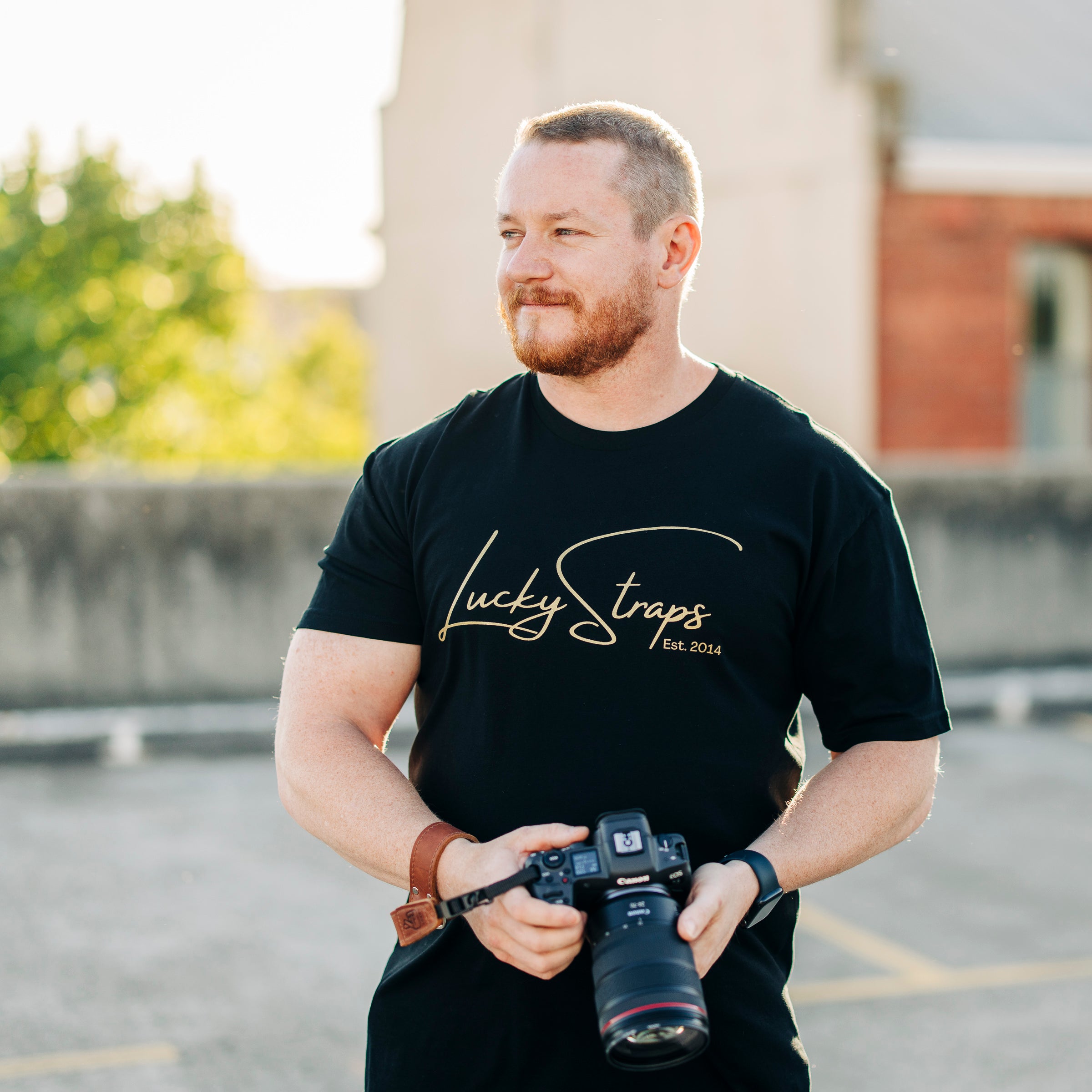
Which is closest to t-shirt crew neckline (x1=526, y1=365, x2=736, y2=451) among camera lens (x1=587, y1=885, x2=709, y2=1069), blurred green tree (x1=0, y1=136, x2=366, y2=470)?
camera lens (x1=587, y1=885, x2=709, y2=1069)

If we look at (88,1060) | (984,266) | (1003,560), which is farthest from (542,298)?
(984,266)

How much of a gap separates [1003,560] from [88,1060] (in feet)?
27.7

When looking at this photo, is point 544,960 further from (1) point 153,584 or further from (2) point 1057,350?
(2) point 1057,350

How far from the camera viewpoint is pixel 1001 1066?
13.8 feet

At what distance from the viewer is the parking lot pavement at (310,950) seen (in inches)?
166

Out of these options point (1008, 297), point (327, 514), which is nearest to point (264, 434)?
point (1008, 297)

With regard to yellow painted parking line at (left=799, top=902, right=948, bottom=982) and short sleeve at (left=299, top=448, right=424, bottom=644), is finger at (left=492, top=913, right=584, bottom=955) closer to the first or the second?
short sleeve at (left=299, top=448, right=424, bottom=644)

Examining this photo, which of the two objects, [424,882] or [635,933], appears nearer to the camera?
[635,933]

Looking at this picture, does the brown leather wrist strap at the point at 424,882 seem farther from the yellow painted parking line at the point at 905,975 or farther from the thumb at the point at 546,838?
the yellow painted parking line at the point at 905,975

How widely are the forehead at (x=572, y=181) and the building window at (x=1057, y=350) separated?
15.6 metres

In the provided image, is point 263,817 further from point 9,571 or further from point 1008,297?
point 1008,297

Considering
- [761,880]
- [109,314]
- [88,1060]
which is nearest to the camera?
[761,880]

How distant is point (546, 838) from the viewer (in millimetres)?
1769

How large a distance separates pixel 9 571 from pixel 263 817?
10.1 feet
